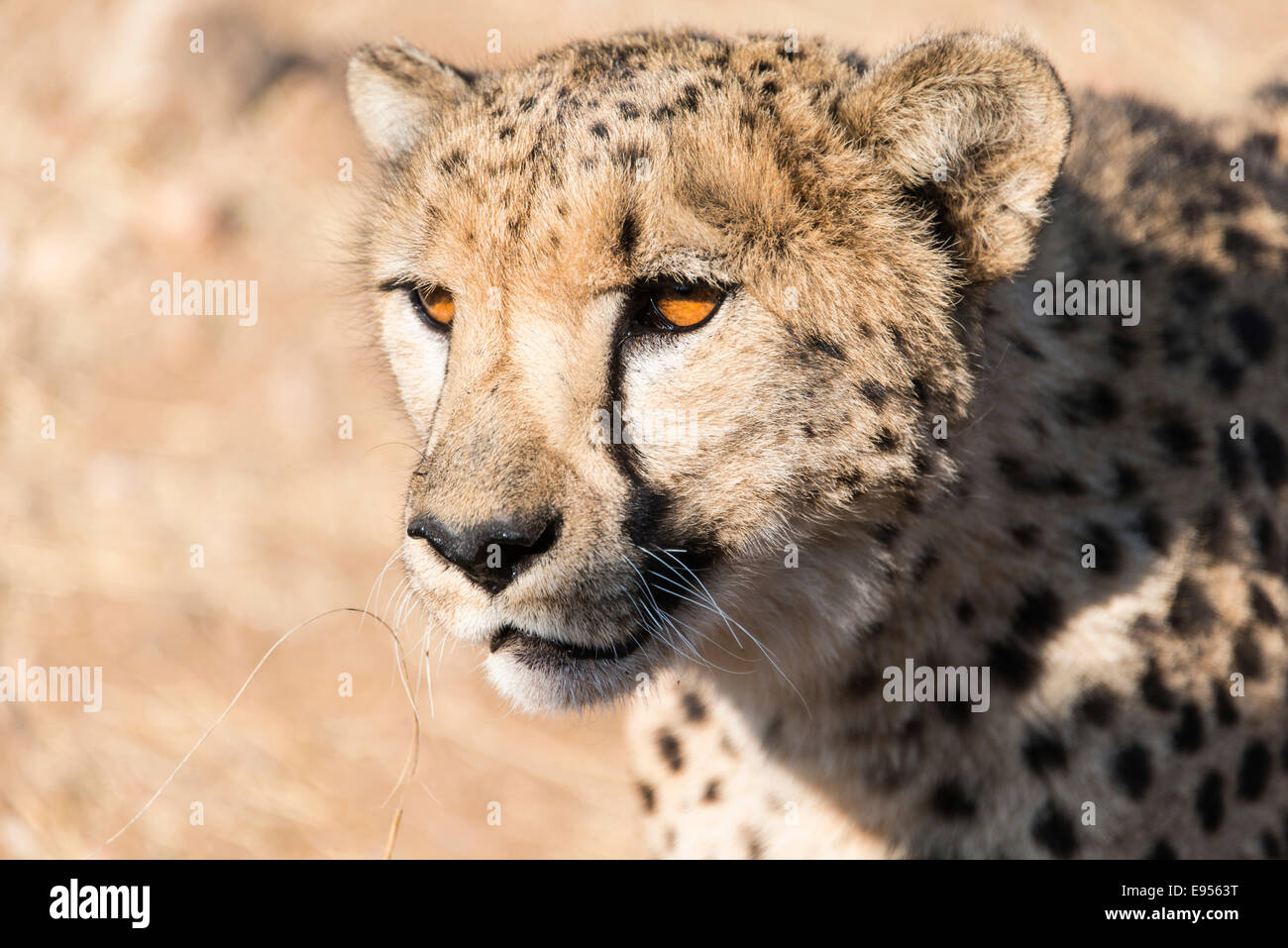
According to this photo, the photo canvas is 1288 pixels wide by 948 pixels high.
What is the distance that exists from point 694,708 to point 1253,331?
1229mm

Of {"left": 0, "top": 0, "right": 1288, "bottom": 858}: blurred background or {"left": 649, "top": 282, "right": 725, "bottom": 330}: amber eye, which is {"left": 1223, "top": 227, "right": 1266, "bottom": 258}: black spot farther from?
{"left": 649, "top": 282, "right": 725, "bottom": 330}: amber eye

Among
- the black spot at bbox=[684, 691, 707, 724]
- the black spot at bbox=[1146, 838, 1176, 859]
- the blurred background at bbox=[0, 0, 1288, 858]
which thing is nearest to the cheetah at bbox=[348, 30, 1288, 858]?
the black spot at bbox=[1146, 838, 1176, 859]

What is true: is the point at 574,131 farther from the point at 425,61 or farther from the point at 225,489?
the point at 225,489

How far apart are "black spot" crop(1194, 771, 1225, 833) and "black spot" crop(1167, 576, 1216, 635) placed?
24 cm

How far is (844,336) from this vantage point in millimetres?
1852

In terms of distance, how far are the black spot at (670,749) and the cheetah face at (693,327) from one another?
0.60 meters

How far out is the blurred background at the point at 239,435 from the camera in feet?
12.2

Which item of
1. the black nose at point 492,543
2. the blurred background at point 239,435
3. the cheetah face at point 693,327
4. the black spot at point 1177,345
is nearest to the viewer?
the black nose at point 492,543

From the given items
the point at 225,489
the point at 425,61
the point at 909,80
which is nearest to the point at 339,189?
the point at 225,489

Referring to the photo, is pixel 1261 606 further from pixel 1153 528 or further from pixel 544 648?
pixel 544 648

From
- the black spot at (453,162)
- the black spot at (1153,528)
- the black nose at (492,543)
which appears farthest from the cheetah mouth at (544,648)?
the black spot at (1153,528)

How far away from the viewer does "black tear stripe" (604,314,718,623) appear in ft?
5.82

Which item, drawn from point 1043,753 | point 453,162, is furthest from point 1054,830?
point 453,162

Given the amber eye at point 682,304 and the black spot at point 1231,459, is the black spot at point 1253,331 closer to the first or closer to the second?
the black spot at point 1231,459
